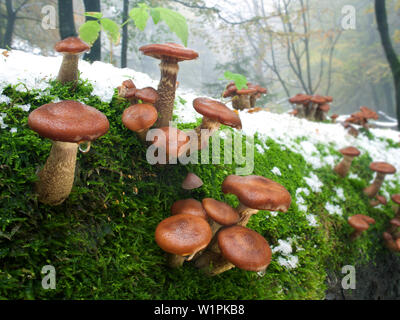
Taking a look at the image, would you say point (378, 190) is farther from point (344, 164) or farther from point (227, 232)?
point (227, 232)

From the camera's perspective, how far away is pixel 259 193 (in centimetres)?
167

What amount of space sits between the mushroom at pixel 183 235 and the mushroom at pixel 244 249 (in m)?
0.15

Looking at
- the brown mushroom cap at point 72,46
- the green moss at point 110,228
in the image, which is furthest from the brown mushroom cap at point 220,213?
the brown mushroom cap at point 72,46

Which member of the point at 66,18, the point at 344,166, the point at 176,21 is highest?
the point at 66,18

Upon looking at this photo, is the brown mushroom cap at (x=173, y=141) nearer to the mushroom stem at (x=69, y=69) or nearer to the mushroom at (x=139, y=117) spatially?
the mushroom at (x=139, y=117)

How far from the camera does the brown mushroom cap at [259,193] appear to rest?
165 centimetres

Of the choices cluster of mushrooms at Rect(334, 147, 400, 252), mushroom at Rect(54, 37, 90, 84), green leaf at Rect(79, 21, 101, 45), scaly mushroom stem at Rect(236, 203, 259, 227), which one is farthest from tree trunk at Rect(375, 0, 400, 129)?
mushroom at Rect(54, 37, 90, 84)

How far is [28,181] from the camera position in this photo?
1.69 metres

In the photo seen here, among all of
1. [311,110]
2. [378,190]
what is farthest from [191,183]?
[311,110]

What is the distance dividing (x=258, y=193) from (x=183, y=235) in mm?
588

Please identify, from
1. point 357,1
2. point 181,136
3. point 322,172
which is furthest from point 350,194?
point 357,1

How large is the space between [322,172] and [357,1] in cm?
3398

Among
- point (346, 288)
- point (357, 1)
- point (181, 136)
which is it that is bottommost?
point (346, 288)
